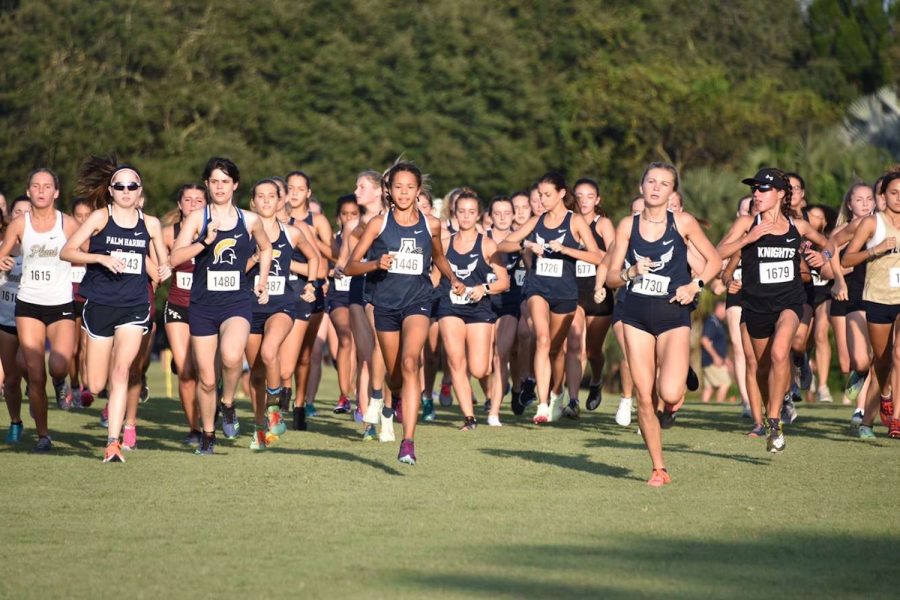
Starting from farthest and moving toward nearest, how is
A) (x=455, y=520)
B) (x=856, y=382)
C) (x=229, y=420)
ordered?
(x=856, y=382) < (x=229, y=420) < (x=455, y=520)

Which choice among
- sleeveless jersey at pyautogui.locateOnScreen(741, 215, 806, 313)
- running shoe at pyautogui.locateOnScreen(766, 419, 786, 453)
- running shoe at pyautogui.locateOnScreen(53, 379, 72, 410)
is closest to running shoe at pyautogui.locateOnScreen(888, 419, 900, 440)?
sleeveless jersey at pyautogui.locateOnScreen(741, 215, 806, 313)

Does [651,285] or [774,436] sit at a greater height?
[651,285]

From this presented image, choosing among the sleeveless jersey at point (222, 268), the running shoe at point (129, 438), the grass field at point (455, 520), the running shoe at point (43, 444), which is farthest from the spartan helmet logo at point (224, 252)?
the running shoe at point (43, 444)

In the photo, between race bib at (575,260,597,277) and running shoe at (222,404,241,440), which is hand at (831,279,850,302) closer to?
race bib at (575,260,597,277)

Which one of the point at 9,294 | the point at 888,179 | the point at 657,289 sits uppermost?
the point at 888,179

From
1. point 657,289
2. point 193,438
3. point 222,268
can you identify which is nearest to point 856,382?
point 657,289

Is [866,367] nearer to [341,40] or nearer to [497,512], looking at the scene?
[497,512]

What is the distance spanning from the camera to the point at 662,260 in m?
11.2

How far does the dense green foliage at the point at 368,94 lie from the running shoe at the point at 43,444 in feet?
93.0

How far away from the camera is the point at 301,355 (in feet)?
53.5

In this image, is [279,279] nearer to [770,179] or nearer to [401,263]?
[401,263]

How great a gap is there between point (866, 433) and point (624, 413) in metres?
2.40

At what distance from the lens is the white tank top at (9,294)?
13.8 meters

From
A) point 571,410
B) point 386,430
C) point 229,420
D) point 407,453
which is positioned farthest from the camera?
point 571,410
